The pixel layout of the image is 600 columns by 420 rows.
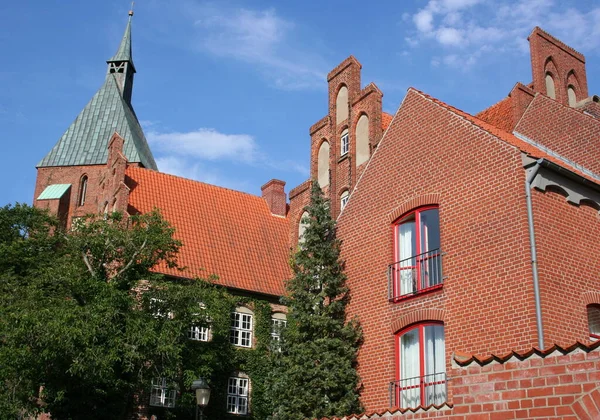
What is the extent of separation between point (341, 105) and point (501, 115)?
6711 millimetres

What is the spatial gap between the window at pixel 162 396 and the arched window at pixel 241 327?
285 cm

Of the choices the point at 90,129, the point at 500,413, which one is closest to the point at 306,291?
the point at 500,413

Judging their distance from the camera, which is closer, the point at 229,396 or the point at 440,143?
the point at 440,143

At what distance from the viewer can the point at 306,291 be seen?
728 inches

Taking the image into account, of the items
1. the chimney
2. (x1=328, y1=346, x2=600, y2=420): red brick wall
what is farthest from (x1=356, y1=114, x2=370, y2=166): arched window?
(x1=328, y1=346, x2=600, y2=420): red brick wall

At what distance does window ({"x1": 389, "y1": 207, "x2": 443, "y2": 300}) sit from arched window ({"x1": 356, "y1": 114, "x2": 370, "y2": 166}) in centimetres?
577

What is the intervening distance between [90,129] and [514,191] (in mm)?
38454

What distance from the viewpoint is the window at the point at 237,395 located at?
24.3 m

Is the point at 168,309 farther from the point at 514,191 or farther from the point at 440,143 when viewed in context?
the point at 514,191

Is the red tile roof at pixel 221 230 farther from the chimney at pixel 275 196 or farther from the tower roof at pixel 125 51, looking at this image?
the tower roof at pixel 125 51

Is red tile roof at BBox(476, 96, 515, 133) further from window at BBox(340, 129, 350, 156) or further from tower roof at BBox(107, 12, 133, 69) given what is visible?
tower roof at BBox(107, 12, 133, 69)

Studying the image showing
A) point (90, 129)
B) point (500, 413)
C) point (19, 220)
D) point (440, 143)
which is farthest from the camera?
point (90, 129)

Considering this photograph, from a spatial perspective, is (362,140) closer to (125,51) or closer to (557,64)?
(557,64)

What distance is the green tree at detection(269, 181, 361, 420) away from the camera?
1694cm
